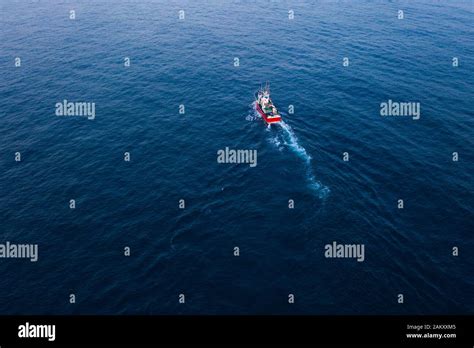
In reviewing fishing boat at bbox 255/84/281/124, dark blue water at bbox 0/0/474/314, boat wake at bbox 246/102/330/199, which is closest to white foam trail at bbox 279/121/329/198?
boat wake at bbox 246/102/330/199

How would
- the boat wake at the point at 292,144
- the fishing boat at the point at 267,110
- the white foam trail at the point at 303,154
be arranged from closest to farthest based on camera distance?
the white foam trail at the point at 303,154 → the boat wake at the point at 292,144 → the fishing boat at the point at 267,110

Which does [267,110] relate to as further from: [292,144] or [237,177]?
[237,177]

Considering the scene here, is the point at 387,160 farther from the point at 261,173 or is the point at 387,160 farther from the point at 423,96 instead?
the point at 423,96

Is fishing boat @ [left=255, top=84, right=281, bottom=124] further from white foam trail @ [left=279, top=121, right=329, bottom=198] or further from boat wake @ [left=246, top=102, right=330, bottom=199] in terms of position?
white foam trail @ [left=279, top=121, right=329, bottom=198]

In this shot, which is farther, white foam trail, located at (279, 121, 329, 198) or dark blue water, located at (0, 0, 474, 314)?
white foam trail, located at (279, 121, 329, 198)

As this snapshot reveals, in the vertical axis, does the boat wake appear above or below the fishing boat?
below

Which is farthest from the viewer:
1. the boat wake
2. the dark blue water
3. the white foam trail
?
the boat wake

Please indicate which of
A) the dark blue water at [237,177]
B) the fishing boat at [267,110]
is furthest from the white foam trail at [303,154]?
the fishing boat at [267,110]

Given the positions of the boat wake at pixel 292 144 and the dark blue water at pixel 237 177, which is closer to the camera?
the dark blue water at pixel 237 177

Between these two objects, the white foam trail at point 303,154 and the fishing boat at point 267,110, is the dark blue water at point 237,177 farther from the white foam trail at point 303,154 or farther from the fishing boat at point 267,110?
the fishing boat at point 267,110

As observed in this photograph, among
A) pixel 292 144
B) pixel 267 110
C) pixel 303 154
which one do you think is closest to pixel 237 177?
pixel 303 154

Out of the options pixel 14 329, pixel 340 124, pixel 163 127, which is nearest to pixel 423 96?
pixel 340 124
